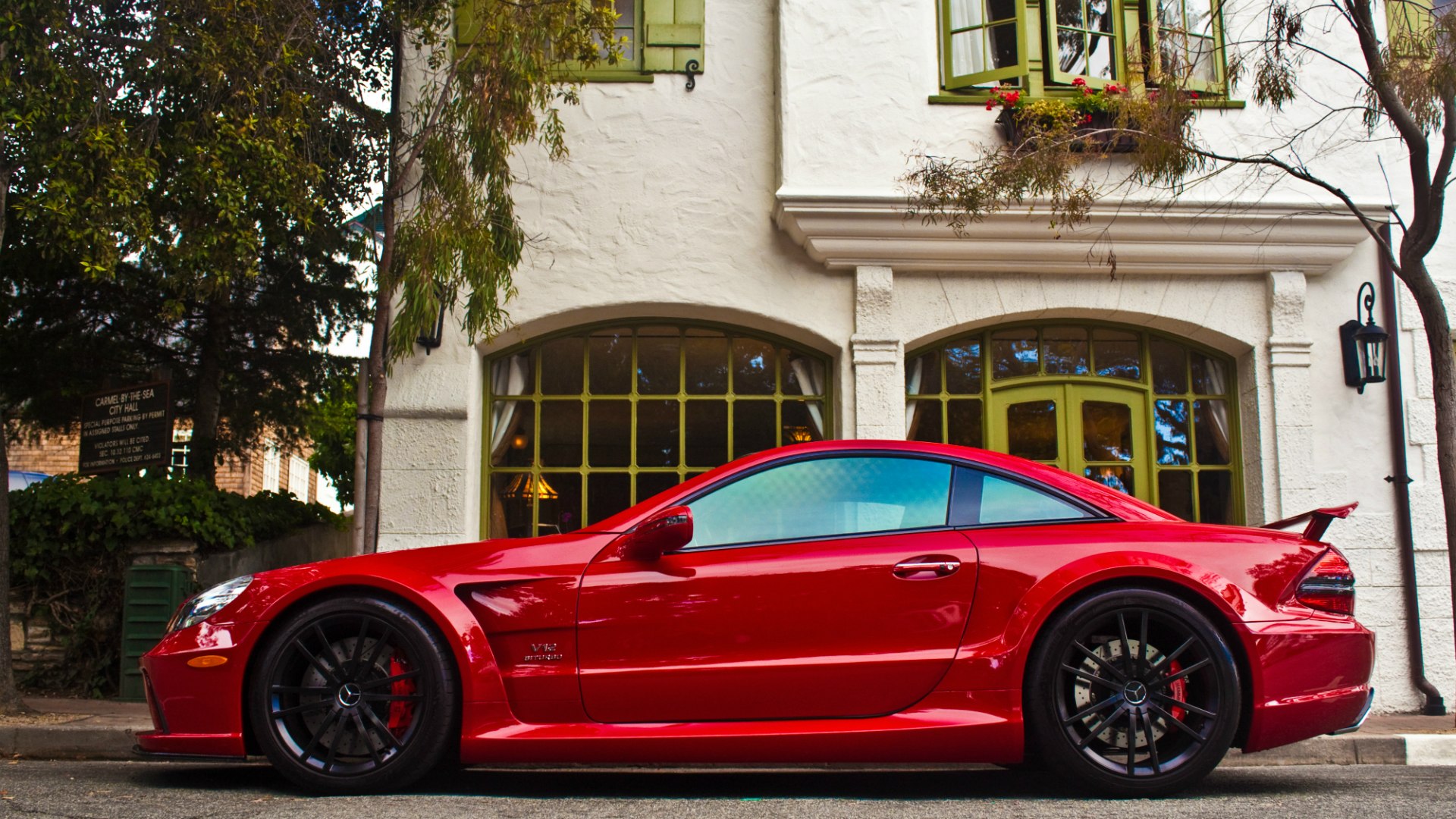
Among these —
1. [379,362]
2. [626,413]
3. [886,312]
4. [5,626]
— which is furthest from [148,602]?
[886,312]

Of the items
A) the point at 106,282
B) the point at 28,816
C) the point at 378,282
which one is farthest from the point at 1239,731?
the point at 106,282

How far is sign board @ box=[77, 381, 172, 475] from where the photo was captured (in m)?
8.58

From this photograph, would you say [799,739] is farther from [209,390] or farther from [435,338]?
[209,390]

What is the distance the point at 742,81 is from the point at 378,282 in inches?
120

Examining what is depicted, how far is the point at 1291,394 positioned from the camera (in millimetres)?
8500

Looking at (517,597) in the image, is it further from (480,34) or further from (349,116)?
(349,116)

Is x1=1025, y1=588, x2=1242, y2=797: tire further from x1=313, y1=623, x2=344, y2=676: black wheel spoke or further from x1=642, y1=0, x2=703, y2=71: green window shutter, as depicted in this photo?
x1=642, y1=0, x2=703, y2=71: green window shutter

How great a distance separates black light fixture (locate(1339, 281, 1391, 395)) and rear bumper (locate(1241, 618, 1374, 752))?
4.85m

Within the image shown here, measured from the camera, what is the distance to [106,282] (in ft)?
31.5

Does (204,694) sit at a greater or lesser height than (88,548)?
lesser

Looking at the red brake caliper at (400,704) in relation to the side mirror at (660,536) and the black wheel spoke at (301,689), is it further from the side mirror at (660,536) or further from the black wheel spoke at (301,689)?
the side mirror at (660,536)

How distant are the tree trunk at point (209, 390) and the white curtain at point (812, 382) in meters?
4.72

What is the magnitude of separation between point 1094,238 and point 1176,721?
16.2ft

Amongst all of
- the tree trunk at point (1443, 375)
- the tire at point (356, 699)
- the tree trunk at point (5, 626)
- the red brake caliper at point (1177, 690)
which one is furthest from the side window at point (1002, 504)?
the tree trunk at point (5, 626)
